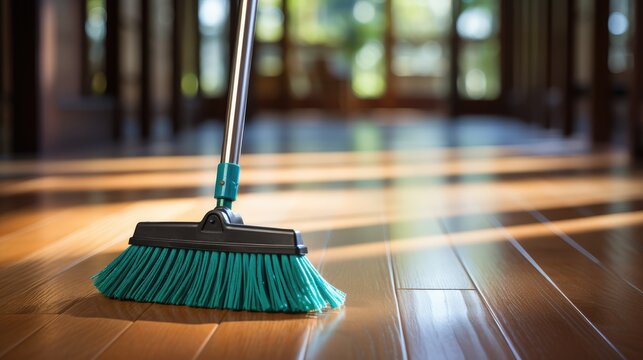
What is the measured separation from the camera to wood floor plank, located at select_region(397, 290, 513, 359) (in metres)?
0.97

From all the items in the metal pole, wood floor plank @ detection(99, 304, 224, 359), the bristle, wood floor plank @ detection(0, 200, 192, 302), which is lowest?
wood floor plank @ detection(99, 304, 224, 359)

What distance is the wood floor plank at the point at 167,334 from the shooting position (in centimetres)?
96

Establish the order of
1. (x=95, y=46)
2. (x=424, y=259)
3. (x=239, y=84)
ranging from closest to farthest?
(x=239, y=84) → (x=424, y=259) → (x=95, y=46)

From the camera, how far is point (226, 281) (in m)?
1.13

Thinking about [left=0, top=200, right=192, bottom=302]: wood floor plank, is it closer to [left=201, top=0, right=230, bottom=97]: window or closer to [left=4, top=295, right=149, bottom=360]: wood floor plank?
[left=4, top=295, right=149, bottom=360]: wood floor plank

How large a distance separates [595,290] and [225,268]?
0.51 metres

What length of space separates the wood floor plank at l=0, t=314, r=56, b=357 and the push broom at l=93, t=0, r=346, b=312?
0.12m

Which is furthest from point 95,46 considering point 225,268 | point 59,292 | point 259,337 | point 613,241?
point 259,337

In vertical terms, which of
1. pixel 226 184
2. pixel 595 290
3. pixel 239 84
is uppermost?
pixel 239 84

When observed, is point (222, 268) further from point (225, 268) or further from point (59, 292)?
point (59, 292)

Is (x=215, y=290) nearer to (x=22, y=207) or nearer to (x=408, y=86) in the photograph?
(x=22, y=207)

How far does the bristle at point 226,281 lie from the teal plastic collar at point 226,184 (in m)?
0.08

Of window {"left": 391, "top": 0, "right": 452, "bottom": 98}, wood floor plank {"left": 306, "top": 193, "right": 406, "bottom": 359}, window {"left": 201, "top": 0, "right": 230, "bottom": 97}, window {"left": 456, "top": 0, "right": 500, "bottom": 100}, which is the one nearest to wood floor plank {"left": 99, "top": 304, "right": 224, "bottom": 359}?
wood floor plank {"left": 306, "top": 193, "right": 406, "bottom": 359}

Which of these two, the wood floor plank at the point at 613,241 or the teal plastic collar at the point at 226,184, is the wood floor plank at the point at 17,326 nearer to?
the teal plastic collar at the point at 226,184
